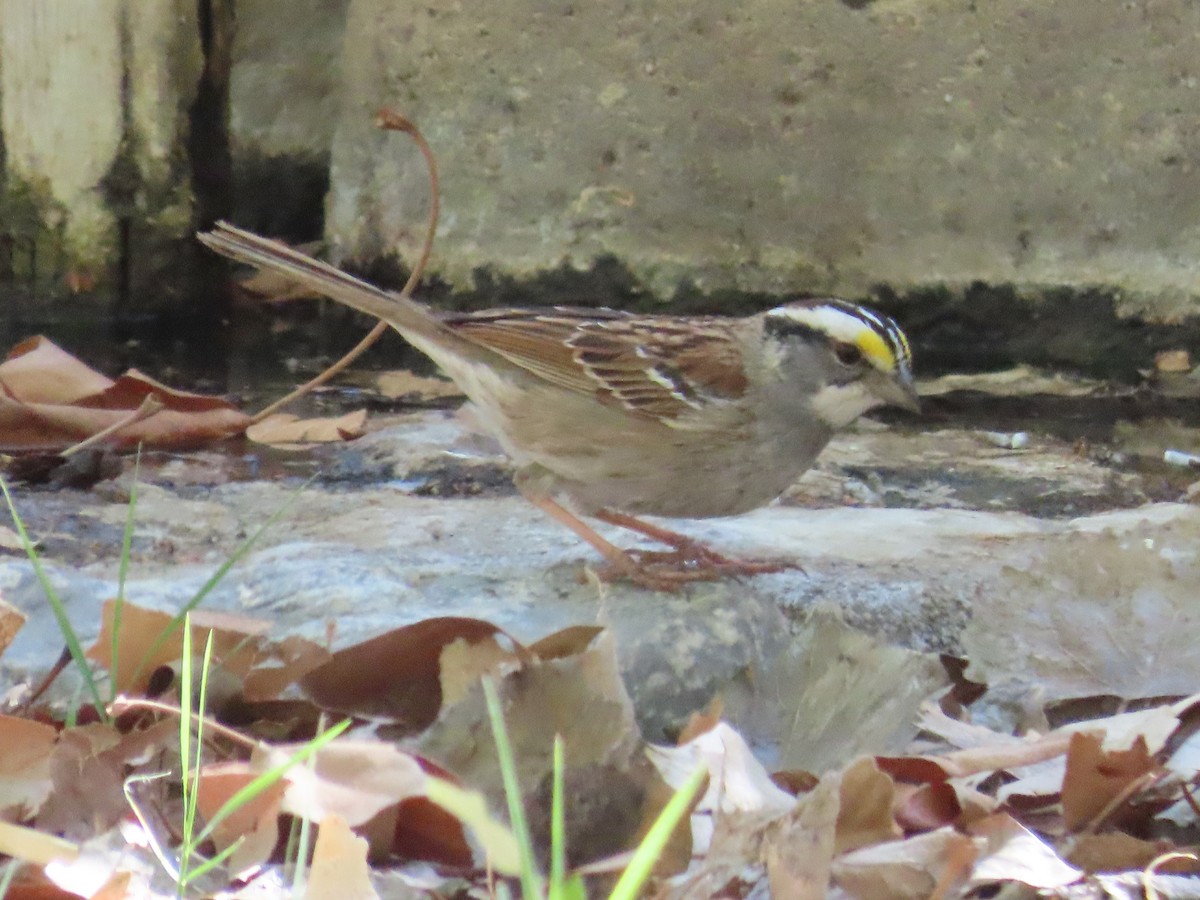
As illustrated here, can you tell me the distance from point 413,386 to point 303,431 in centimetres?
79

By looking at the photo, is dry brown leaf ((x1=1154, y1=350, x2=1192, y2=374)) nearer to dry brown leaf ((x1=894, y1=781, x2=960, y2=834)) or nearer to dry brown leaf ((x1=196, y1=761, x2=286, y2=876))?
dry brown leaf ((x1=894, y1=781, x2=960, y2=834))

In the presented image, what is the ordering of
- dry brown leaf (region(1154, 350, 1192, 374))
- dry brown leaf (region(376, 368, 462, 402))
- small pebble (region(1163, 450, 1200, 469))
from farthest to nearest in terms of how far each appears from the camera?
dry brown leaf (region(1154, 350, 1192, 374)) < dry brown leaf (region(376, 368, 462, 402)) < small pebble (region(1163, 450, 1200, 469))

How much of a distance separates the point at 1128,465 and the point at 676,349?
1176 mm

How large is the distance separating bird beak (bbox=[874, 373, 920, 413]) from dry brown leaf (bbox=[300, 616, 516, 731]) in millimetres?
1555

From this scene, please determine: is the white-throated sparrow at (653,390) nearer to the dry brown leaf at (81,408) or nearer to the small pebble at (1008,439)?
the dry brown leaf at (81,408)

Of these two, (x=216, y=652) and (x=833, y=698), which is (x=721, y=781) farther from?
(x=216, y=652)

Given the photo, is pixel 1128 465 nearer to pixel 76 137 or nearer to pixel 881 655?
pixel 881 655

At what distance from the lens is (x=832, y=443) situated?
3.79 m

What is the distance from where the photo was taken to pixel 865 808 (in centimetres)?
159

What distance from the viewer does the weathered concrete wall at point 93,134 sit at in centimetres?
447

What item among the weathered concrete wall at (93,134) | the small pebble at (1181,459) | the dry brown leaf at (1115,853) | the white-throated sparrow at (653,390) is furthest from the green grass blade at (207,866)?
the weathered concrete wall at (93,134)

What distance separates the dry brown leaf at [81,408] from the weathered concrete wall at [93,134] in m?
1.32

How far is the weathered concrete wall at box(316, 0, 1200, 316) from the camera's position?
4191 mm

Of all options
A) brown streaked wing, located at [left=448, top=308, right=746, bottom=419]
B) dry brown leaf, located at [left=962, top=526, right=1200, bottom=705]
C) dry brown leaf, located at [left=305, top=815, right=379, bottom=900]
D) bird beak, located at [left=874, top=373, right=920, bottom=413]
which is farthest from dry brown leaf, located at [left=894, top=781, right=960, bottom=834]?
bird beak, located at [left=874, top=373, right=920, bottom=413]
